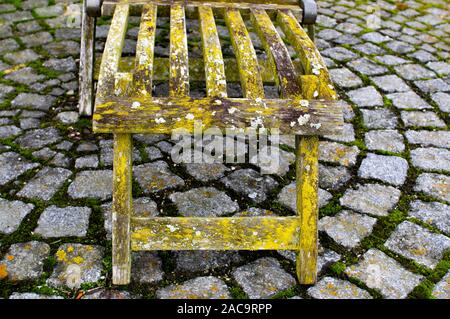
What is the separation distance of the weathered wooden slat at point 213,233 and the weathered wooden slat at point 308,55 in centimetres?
52

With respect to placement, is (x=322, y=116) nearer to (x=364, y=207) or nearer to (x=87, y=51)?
(x=364, y=207)

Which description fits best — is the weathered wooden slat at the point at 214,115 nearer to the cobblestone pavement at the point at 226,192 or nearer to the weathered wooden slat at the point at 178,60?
the weathered wooden slat at the point at 178,60

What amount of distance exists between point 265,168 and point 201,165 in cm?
34

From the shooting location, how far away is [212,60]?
2.09 meters

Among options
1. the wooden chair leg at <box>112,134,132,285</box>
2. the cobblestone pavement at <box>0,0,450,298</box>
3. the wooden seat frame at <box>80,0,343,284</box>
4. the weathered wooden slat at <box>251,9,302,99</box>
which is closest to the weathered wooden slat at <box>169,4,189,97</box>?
the wooden seat frame at <box>80,0,343,284</box>

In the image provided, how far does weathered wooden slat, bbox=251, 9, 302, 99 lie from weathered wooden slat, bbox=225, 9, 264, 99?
0.25ft

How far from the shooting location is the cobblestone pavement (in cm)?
200

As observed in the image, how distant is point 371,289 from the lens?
200 centimetres

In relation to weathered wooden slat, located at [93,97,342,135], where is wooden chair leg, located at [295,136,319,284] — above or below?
below

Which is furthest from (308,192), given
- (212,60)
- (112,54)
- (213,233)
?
(112,54)

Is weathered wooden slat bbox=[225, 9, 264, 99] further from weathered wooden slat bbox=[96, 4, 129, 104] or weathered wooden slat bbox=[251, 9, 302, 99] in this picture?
weathered wooden slat bbox=[96, 4, 129, 104]

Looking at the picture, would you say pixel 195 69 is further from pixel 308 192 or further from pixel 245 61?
pixel 308 192

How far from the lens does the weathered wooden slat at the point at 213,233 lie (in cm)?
193

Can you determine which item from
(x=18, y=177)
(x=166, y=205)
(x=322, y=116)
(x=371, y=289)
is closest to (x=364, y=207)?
(x=371, y=289)
